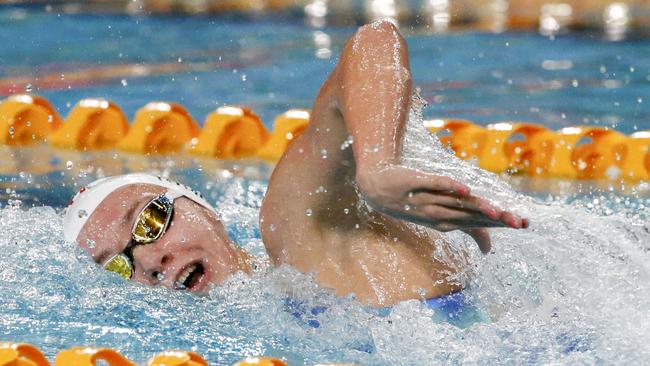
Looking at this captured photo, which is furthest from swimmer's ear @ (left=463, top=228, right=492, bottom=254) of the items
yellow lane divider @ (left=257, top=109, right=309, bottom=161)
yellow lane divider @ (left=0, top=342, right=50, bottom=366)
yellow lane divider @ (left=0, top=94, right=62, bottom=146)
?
yellow lane divider @ (left=0, top=94, right=62, bottom=146)

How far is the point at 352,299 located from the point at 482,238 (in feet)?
1.01

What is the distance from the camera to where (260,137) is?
4.36 m

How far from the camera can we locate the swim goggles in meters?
2.49

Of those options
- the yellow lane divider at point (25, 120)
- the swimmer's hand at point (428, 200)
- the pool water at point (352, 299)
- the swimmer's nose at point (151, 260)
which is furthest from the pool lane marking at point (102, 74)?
the swimmer's hand at point (428, 200)

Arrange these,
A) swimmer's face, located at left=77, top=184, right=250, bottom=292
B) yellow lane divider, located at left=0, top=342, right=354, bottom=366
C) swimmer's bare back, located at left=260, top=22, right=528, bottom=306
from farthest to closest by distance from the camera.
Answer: swimmer's face, located at left=77, top=184, right=250, bottom=292 → yellow lane divider, located at left=0, top=342, right=354, bottom=366 → swimmer's bare back, located at left=260, top=22, right=528, bottom=306

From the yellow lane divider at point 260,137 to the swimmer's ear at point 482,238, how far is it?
1602 mm

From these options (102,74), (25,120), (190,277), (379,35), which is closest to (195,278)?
(190,277)

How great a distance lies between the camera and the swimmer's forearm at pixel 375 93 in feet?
5.87

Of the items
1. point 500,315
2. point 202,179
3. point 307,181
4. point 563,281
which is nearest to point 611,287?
point 563,281

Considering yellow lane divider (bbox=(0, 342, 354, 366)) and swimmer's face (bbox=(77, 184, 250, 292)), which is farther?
swimmer's face (bbox=(77, 184, 250, 292))

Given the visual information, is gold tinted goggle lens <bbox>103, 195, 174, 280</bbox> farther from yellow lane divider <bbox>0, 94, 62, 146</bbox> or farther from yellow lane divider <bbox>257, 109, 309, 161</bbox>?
yellow lane divider <bbox>0, 94, 62, 146</bbox>

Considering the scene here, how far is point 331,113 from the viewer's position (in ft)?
6.86

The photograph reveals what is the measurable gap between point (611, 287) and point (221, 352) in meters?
0.87

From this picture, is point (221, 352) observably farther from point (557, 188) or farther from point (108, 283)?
point (557, 188)
